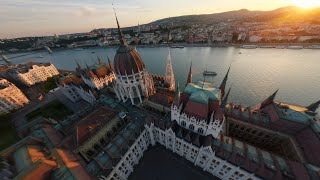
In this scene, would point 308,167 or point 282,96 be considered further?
point 282,96

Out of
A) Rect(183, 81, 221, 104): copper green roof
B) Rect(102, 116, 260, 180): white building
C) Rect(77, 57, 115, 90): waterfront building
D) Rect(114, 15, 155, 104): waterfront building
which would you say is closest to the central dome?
Rect(114, 15, 155, 104): waterfront building

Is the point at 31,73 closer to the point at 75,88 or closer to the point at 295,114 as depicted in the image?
the point at 75,88

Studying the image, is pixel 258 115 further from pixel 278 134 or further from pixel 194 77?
pixel 194 77

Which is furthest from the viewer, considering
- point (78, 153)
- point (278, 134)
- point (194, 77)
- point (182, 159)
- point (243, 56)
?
point (243, 56)

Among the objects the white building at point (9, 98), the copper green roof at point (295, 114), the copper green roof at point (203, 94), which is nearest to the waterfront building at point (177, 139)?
the copper green roof at point (203, 94)

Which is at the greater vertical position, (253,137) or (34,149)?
(34,149)

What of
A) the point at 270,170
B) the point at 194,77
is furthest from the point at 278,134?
the point at 194,77
